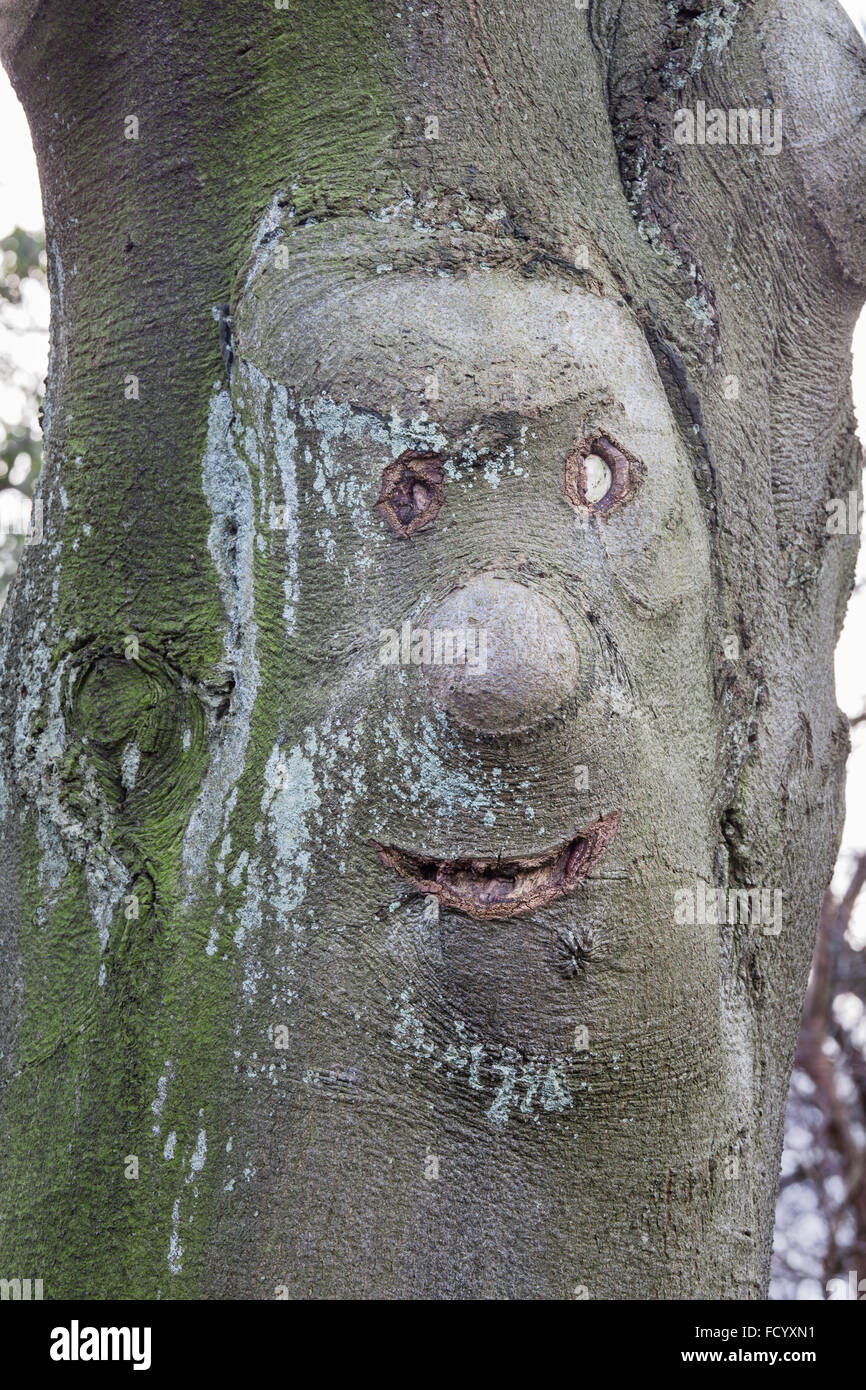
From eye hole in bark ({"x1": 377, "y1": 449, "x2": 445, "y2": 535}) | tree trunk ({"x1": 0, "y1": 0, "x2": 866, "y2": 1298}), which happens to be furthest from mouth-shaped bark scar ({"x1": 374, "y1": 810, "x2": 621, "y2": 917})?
eye hole in bark ({"x1": 377, "y1": 449, "x2": 445, "y2": 535})

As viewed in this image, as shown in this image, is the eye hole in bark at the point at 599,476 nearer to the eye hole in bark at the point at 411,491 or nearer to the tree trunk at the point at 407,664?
the tree trunk at the point at 407,664

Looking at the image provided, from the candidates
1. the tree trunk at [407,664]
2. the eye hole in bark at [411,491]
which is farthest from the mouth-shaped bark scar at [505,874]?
the eye hole in bark at [411,491]

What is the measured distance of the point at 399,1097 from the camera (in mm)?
1168

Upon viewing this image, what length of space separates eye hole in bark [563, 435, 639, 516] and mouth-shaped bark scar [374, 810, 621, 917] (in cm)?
31

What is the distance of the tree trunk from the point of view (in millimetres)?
1164

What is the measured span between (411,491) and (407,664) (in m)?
0.19

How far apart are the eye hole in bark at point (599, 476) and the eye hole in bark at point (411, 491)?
5.0 inches

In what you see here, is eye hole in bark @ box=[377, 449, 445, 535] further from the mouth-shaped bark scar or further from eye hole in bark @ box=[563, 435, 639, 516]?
the mouth-shaped bark scar

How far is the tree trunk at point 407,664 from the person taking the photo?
1.16 meters

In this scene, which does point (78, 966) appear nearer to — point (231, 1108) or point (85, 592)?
point (231, 1108)

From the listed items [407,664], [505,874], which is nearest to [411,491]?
[407,664]

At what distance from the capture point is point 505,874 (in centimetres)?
117

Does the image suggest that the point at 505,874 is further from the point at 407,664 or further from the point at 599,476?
the point at 599,476
